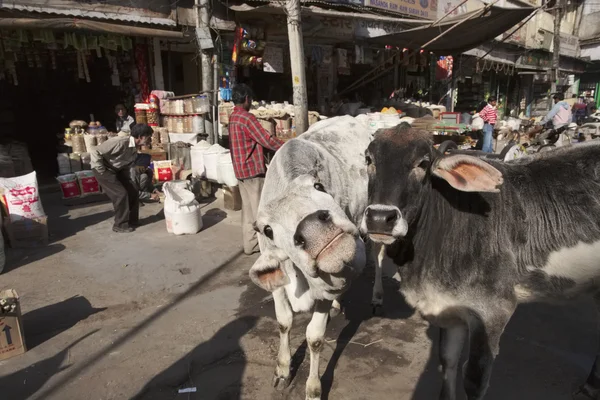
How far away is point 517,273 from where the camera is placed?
236cm

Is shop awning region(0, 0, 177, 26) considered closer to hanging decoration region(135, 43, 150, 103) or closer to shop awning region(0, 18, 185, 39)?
shop awning region(0, 18, 185, 39)

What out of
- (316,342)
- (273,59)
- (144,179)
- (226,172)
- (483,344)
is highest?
(273,59)

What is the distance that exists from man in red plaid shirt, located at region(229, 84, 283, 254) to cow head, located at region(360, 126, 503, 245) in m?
2.37

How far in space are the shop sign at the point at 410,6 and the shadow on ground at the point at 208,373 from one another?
990cm

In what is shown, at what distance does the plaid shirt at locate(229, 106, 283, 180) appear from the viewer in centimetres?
450

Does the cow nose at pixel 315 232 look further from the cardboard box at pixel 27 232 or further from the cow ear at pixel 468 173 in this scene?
the cardboard box at pixel 27 232

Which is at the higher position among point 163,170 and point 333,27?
point 333,27

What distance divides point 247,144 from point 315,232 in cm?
283

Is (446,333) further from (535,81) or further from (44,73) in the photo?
(535,81)

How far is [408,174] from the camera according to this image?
7.24 ft

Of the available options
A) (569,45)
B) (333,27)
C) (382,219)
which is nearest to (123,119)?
(333,27)

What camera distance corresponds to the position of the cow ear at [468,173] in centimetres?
216

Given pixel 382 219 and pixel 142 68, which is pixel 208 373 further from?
pixel 142 68

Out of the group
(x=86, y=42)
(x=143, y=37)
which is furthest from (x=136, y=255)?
(x=143, y=37)
